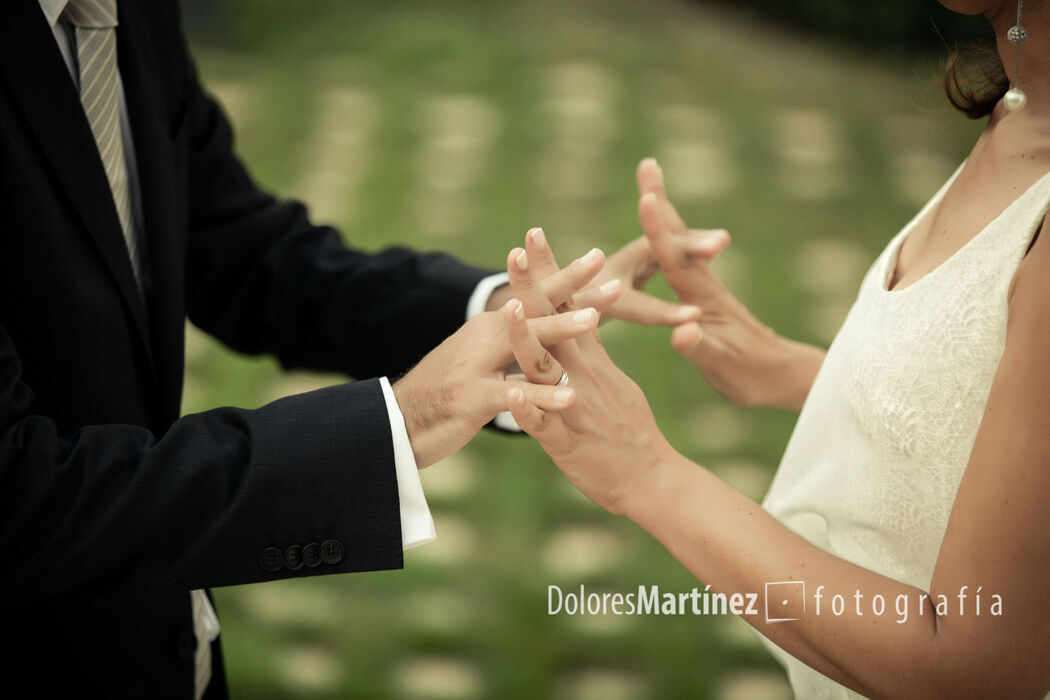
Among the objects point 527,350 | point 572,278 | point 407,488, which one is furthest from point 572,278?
point 407,488

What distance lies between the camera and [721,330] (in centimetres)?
172

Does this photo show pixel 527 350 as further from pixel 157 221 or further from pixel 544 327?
pixel 157 221

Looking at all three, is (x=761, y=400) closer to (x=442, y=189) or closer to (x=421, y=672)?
(x=421, y=672)

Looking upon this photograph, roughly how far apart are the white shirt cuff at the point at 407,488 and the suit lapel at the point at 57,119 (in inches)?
17.2

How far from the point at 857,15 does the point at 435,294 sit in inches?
148

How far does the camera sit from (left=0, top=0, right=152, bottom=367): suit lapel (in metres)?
1.29

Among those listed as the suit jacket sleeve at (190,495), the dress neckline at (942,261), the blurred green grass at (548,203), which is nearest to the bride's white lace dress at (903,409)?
the dress neckline at (942,261)

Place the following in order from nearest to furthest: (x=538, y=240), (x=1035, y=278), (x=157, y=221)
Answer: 1. (x=1035, y=278)
2. (x=538, y=240)
3. (x=157, y=221)

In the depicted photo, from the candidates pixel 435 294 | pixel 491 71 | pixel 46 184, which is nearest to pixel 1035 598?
pixel 435 294

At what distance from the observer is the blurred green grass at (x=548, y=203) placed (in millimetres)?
2625

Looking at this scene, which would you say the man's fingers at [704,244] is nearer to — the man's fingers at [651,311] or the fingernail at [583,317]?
the man's fingers at [651,311]

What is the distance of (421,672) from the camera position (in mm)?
2580

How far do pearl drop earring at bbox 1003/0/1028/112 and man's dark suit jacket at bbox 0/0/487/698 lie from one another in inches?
32.8

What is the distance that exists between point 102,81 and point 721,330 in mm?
1006
